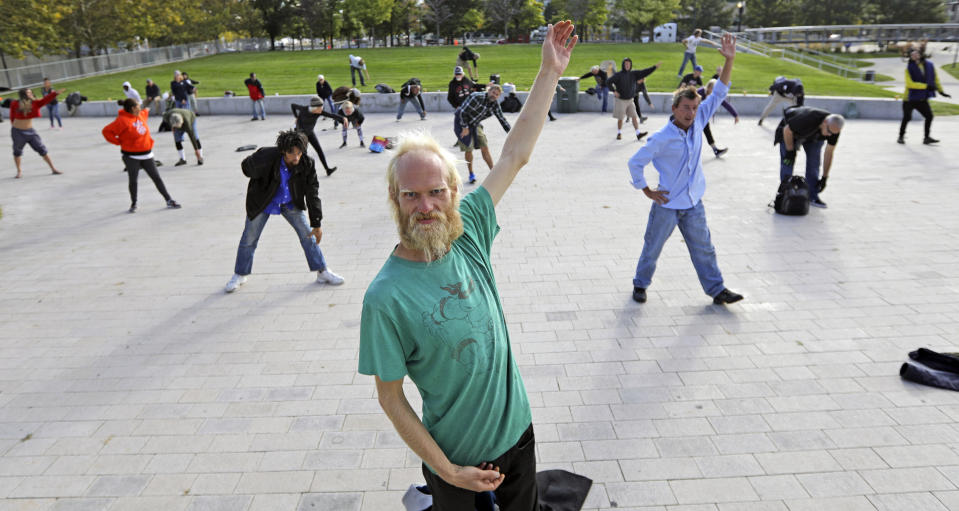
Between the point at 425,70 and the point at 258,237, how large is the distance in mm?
28105

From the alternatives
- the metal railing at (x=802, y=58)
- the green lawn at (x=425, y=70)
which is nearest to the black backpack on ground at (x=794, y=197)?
the green lawn at (x=425, y=70)

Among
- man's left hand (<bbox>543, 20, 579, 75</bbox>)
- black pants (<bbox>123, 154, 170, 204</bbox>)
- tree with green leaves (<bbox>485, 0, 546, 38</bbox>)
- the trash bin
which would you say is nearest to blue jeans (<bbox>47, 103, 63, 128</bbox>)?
black pants (<bbox>123, 154, 170, 204</bbox>)

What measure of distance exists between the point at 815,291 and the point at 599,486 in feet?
13.0

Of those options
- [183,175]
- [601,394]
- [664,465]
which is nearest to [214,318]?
[601,394]

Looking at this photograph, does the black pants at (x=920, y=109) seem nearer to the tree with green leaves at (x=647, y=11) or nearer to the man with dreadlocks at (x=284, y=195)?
the man with dreadlocks at (x=284, y=195)

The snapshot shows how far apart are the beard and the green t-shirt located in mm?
52

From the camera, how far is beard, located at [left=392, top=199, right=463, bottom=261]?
2037mm

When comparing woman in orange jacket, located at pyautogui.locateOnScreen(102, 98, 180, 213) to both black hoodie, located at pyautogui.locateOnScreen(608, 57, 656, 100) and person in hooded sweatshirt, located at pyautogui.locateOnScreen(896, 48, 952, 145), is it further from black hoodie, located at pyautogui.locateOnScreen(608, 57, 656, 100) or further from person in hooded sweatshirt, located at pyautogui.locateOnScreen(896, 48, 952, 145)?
person in hooded sweatshirt, located at pyautogui.locateOnScreen(896, 48, 952, 145)

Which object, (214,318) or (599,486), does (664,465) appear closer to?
(599,486)

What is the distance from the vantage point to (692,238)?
5.86 m

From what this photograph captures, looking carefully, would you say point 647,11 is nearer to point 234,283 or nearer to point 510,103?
point 510,103

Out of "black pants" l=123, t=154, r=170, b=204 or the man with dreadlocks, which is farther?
"black pants" l=123, t=154, r=170, b=204

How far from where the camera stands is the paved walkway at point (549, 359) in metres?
3.78

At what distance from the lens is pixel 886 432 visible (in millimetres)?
4066
